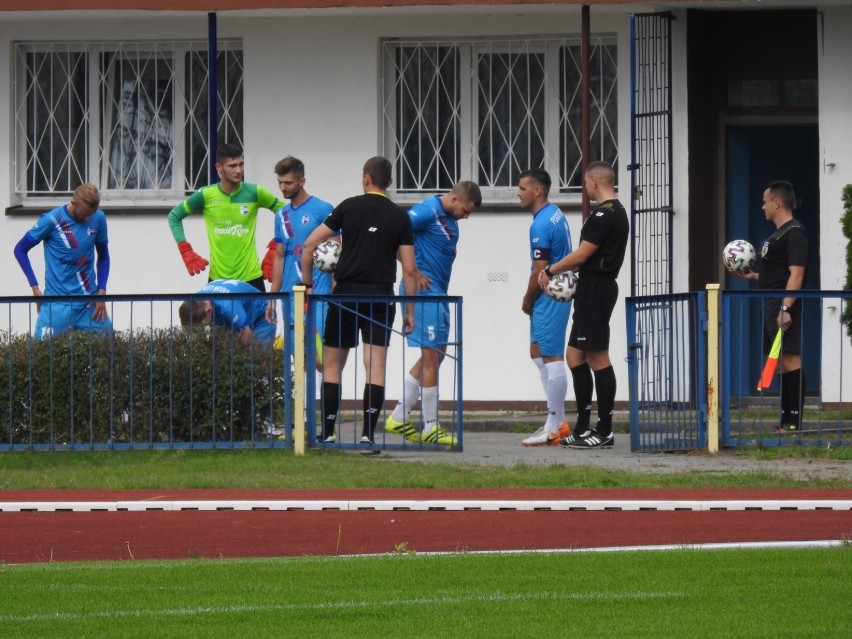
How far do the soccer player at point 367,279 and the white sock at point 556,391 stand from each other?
1269mm

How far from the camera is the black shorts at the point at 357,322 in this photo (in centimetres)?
1342

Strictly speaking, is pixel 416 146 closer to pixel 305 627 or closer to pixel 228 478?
pixel 228 478

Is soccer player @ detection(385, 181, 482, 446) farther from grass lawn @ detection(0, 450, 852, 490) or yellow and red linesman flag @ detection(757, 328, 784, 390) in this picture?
yellow and red linesman flag @ detection(757, 328, 784, 390)

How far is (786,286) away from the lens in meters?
14.4

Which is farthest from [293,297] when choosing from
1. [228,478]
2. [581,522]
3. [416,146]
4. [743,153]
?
[743,153]

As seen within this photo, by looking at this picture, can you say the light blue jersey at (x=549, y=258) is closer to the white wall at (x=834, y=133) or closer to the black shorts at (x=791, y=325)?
the black shorts at (x=791, y=325)

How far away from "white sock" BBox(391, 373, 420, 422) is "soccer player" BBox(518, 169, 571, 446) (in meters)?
0.98

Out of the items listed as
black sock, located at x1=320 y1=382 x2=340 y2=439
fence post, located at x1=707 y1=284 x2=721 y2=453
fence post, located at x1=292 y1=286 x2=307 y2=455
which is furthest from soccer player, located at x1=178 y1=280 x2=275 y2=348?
fence post, located at x1=707 y1=284 x2=721 y2=453

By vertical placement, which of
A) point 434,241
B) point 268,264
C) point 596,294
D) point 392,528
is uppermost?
point 434,241

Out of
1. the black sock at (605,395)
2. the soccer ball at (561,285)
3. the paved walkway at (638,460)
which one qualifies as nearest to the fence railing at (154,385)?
the paved walkway at (638,460)

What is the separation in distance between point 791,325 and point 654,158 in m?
3.86

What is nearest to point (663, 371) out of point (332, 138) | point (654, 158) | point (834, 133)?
point (654, 158)

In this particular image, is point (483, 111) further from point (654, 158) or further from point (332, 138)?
point (654, 158)

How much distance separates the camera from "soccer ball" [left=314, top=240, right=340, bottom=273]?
14.0 meters
